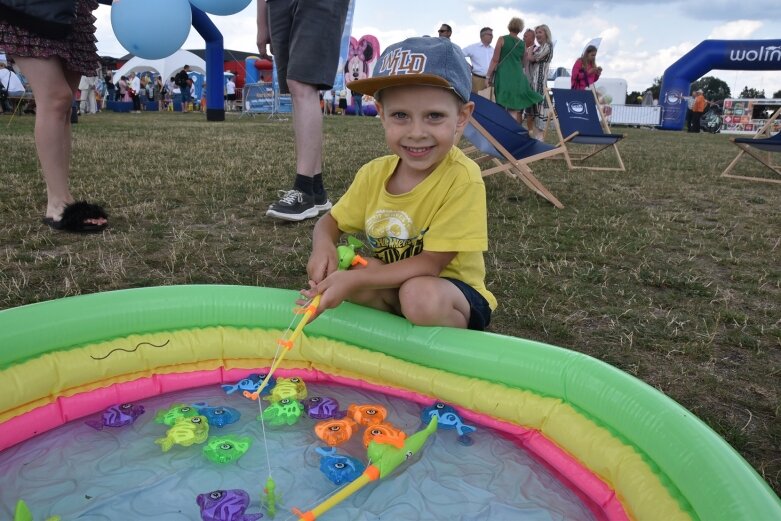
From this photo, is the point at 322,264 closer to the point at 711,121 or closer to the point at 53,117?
the point at 53,117

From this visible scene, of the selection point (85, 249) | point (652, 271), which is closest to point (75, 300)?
point (85, 249)

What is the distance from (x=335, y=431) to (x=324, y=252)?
0.60 m

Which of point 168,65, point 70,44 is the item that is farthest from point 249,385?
point 168,65

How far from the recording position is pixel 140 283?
98.9 inches

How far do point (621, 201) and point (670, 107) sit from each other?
17620mm

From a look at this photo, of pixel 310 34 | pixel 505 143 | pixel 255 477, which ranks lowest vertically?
pixel 255 477

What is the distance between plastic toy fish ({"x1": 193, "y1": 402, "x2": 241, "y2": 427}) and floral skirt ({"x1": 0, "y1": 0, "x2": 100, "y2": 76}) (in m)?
2.02

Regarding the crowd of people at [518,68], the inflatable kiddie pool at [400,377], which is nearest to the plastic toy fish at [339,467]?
the inflatable kiddie pool at [400,377]

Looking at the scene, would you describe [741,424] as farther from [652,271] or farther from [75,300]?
[75,300]

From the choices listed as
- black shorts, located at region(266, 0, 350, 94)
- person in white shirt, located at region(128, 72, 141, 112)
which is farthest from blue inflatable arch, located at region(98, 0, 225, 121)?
black shorts, located at region(266, 0, 350, 94)

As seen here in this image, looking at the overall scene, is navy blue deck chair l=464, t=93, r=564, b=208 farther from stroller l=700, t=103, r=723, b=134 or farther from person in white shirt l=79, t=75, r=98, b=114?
stroller l=700, t=103, r=723, b=134

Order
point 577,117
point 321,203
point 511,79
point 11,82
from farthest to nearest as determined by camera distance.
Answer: point 11,82 < point 511,79 < point 577,117 < point 321,203

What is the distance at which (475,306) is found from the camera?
1.93m

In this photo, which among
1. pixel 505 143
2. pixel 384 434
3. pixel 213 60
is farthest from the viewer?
pixel 213 60
